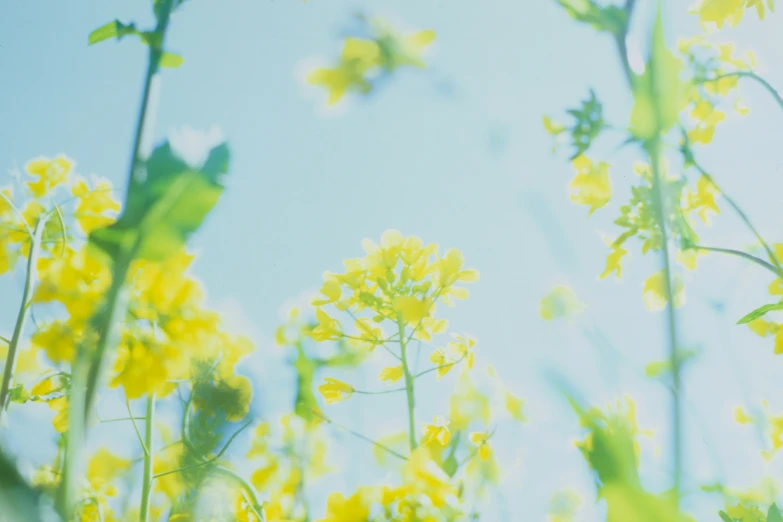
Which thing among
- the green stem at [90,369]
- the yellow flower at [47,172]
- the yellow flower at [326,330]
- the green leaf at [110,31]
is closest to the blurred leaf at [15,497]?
the green stem at [90,369]

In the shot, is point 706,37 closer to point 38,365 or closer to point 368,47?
point 368,47

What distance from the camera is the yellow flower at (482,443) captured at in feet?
3.08

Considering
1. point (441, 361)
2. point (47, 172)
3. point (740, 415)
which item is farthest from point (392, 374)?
point (740, 415)

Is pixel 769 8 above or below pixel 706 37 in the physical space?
below

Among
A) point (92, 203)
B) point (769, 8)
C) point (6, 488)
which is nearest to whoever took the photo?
point (6, 488)

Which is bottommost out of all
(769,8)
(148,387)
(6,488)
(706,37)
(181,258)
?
(6,488)

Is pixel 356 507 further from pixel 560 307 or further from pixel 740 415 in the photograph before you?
pixel 740 415

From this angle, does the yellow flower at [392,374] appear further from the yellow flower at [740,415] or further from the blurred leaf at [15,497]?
the yellow flower at [740,415]

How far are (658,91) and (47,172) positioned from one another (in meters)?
1.68

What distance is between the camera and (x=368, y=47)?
35cm

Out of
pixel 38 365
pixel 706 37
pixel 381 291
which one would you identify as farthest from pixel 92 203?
pixel 706 37

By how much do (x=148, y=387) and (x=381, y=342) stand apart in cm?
62

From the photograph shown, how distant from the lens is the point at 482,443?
36.2 inches

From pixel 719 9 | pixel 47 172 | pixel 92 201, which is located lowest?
pixel 719 9
